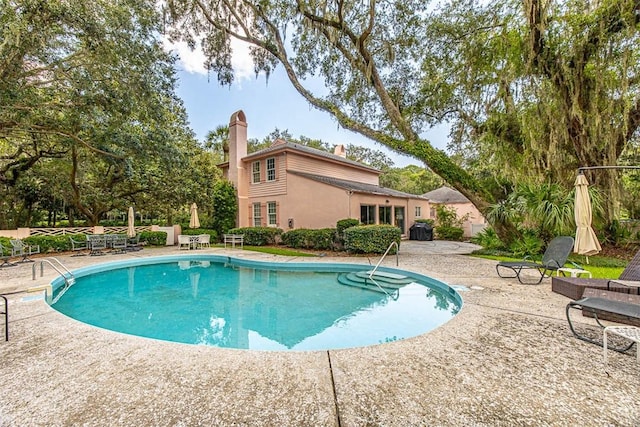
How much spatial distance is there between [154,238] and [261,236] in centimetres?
630

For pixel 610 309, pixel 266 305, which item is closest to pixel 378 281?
pixel 266 305

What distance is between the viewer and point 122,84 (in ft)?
32.6

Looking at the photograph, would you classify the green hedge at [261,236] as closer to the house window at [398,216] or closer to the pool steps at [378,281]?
the house window at [398,216]

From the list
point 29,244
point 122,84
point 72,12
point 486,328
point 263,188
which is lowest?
point 486,328

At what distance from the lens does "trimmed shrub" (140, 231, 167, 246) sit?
50.3 ft

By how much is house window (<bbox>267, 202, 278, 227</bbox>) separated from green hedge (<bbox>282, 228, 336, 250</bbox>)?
6.92 ft

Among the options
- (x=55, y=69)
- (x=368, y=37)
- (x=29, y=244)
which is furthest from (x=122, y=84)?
(x=368, y=37)

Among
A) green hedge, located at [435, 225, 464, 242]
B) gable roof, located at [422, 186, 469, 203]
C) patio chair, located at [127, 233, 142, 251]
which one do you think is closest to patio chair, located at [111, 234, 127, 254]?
patio chair, located at [127, 233, 142, 251]

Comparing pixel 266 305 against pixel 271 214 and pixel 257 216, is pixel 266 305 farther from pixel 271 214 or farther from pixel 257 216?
pixel 257 216

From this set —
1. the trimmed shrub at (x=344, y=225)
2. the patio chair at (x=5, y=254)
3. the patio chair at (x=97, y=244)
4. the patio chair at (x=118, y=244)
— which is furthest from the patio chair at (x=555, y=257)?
the patio chair at (x=5, y=254)

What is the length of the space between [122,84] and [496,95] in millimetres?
13670

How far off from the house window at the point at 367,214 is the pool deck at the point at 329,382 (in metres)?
11.1

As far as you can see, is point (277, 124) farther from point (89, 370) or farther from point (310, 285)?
point (89, 370)

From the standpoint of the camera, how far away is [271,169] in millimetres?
15867
